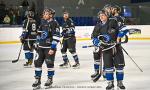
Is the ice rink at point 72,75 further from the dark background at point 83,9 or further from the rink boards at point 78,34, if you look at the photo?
the dark background at point 83,9

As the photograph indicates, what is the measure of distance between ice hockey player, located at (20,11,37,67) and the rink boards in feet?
15.6

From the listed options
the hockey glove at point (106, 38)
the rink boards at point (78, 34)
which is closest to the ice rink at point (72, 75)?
the hockey glove at point (106, 38)

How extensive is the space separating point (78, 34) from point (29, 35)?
19.7ft

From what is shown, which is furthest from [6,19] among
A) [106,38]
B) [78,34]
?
[106,38]

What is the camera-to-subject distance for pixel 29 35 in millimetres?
8023

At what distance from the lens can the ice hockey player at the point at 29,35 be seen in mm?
7867

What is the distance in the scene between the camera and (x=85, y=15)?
15352mm

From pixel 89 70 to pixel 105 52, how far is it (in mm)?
2445

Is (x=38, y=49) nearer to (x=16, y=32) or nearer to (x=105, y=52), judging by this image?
(x=105, y=52)

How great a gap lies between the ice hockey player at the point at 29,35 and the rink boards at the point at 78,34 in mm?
4747

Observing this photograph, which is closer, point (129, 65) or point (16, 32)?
point (129, 65)

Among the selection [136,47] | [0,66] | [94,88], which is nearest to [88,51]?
[136,47]

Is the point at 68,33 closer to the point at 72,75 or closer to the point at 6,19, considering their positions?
the point at 72,75

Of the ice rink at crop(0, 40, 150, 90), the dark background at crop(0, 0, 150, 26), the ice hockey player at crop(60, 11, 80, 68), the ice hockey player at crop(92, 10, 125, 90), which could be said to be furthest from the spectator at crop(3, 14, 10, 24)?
the ice hockey player at crop(92, 10, 125, 90)
